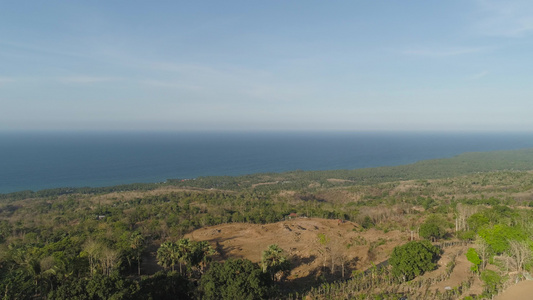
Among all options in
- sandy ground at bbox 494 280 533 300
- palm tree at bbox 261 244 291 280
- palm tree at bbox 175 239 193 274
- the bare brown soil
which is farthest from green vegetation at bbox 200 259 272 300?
sandy ground at bbox 494 280 533 300

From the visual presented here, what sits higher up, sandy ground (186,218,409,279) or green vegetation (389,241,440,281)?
green vegetation (389,241,440,281)

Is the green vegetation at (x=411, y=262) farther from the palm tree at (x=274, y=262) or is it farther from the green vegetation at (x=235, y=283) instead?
the green vegetation at (x=235, y=283)

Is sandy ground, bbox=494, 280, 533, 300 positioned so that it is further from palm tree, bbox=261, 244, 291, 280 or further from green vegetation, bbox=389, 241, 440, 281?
palm tree, bbox=261, 244, 291, 280

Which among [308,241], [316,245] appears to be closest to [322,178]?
[308,241]

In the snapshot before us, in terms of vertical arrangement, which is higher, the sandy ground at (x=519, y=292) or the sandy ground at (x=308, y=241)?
the sandy ground at (x=519, y=292)

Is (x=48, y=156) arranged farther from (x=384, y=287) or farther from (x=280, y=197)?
(x=384, y=287)

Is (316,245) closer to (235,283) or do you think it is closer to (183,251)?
(183,251)

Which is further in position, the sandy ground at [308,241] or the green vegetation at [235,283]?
the sandy ground at [308,241]

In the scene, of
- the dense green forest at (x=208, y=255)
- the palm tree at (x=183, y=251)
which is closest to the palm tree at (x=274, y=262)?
the dense green forest at (x=208, y=255)
